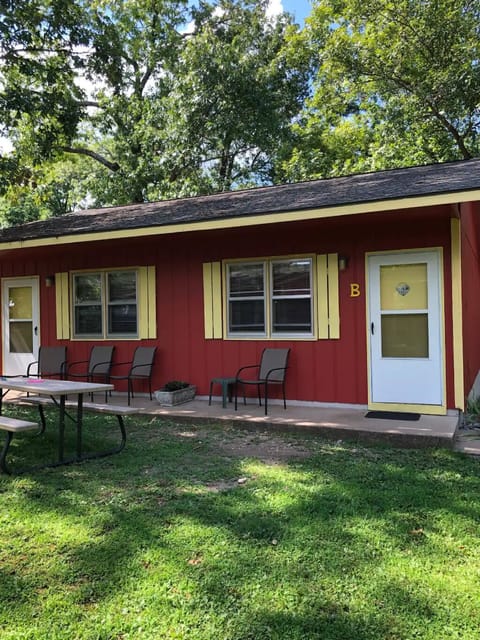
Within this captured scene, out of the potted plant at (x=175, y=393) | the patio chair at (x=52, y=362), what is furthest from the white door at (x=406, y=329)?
the patio chair at (x=52, y=362)

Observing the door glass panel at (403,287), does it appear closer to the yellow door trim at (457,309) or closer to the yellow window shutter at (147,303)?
the yellow door trim at (457,309)

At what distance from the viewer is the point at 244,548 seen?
2.68 m

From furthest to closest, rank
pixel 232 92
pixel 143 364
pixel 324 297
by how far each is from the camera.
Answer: pixel 232 92 → pixel 143 364 → pixel 324 297

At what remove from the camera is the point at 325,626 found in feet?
6.61

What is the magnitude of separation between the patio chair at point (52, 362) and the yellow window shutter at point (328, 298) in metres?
4.20

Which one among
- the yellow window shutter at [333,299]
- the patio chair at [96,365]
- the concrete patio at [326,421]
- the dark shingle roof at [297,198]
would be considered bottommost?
the concrete patio at [326,421]

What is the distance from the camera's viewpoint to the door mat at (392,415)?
17.8 feet

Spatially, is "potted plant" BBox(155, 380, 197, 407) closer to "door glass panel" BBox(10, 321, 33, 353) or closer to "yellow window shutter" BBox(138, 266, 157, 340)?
"yellow window shutter" BBox(138, 266, 157, 340)

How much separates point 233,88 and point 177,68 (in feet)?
8.02

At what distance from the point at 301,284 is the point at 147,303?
241cm

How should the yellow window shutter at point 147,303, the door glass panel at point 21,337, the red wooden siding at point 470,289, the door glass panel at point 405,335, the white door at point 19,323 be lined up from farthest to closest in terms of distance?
the door glass panel at point 21,337
the white door at point 19,323
the yellow window shutter at point 147,303
the red wooden siding at point 470,289
the door glass panel at point 405,335

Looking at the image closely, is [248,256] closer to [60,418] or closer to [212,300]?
[212,300]

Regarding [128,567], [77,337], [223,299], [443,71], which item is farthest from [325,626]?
[443,71]

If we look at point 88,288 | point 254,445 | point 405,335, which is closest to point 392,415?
point 405,335
